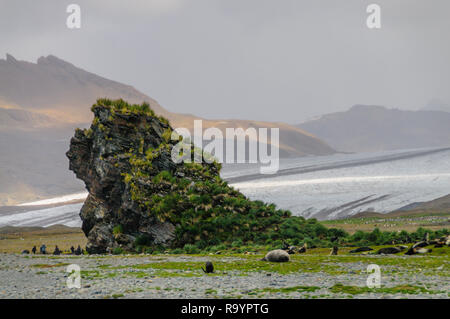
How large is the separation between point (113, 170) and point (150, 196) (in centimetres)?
403

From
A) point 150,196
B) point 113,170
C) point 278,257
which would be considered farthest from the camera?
point 113,170

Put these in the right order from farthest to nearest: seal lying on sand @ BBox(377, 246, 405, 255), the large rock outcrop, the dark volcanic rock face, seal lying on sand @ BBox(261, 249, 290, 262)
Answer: the dark volcanic rock face
the large rock outcrop
seal lying on sand @ BBox(377, 246, 405, 255)
seal lying on sand @ BBox(261, 249, 290, 262)

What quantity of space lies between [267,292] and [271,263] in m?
7.01

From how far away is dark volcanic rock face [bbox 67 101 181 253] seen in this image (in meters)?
31.2

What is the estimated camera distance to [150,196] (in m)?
31.0

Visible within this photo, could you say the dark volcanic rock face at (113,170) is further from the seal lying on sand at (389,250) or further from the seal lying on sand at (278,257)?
the seal lying on sand at (389,250)

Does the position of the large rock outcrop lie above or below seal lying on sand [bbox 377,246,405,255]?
above

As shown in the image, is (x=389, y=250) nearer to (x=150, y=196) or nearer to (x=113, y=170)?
(x=150, y=196)

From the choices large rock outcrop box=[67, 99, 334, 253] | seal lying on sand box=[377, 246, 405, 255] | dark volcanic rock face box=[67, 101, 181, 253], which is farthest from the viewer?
dark volcanic rock face box=[67, 101, 181, 253]

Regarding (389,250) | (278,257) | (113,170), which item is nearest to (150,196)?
(113,170)

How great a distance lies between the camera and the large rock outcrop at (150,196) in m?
29.5

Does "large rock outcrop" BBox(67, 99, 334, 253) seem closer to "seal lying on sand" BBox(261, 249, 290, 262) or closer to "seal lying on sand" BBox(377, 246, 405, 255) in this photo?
"seal lying on sand" BBox(377, 246, 405, 255)

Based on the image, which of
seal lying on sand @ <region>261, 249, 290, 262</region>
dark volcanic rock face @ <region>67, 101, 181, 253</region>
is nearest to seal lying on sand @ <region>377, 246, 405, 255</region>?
seal lying on sand @ <region>261, 249, 290, 262</region>
